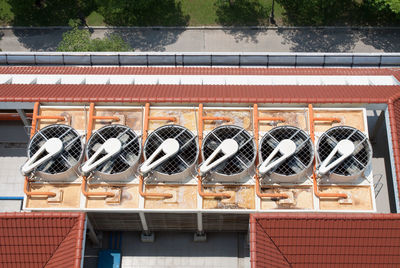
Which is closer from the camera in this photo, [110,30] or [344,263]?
[344,263]

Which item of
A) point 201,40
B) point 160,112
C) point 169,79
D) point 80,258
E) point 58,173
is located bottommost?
point 80,258

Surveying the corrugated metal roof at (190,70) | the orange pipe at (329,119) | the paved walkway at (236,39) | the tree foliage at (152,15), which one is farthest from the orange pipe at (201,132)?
the tree foliage at (152,15)

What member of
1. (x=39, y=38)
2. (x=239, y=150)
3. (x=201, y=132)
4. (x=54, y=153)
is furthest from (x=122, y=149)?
(x=39, y=38)

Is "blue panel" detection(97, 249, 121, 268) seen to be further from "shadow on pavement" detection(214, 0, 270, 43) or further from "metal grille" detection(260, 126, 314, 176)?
"shadow on pavement" detection(214, 0, 270, 43)

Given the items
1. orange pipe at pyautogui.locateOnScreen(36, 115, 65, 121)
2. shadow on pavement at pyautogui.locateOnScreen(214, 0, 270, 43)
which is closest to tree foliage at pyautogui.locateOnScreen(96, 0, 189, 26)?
shadow on pavement at pyautogui.locateOnScreen(214, 0, 270, 43)

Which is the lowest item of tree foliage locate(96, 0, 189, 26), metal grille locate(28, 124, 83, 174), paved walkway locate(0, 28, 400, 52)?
metal grille locate(28, 124, 83, 174)

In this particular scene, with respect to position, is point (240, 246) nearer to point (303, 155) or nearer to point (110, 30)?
point (303, 155)

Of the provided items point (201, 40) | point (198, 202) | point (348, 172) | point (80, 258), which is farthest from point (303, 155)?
point (201, 40)
